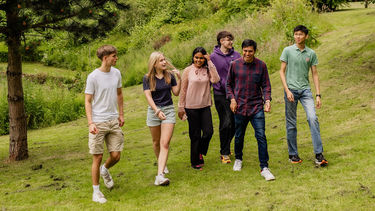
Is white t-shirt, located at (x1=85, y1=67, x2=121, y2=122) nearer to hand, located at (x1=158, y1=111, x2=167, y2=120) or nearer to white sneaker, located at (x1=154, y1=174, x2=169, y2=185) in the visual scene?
hand, located at (x1=158, y1=111, x2=167, y2=120)

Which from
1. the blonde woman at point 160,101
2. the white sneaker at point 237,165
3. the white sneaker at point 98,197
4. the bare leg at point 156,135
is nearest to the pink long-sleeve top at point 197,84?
the blonde woman at point 160,101

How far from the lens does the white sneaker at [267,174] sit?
194 inches

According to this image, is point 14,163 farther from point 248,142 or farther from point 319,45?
point 319,45

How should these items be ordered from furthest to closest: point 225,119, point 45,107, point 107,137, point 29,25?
point 45,107, point 29,25, point 225,119, point 107,137

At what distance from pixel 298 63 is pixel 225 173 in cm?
174

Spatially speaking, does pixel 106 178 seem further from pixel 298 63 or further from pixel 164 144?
pixel 298 63

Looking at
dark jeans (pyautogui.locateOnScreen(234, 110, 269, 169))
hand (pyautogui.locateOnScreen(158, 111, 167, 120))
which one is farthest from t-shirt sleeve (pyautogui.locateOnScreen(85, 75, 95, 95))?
dark jeans (pyautogui.locateOnScreen(234, 110, 269, 169))

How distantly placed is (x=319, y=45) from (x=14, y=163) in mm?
10755

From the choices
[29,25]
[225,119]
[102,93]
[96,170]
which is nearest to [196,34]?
[29,25]

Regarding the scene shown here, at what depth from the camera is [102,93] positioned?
453 centimetres

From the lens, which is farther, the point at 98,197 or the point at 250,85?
the point at 250,85

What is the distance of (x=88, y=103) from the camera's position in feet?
14.7

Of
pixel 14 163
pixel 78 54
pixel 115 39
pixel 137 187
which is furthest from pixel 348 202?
pixel 115 39

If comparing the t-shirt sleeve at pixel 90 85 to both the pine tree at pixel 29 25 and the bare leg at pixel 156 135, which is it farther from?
the pine tree at pixel 29 25
